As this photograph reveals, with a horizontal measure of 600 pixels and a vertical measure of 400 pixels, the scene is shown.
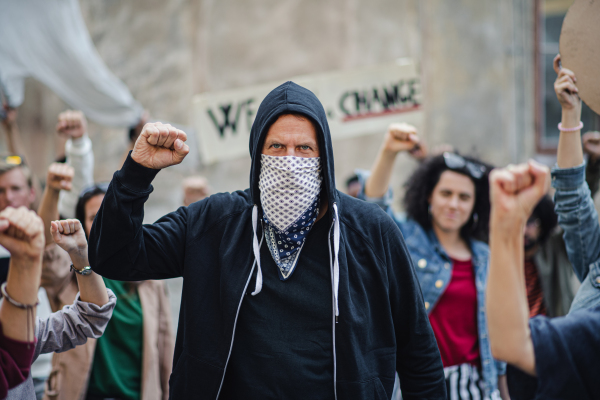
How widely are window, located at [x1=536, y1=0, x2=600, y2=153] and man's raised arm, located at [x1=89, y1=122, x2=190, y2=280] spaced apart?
595 cm

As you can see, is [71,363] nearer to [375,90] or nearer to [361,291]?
[361,291]

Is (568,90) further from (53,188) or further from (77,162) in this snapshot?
(77,162)

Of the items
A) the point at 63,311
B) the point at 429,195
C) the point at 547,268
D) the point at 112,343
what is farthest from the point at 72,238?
the point at 547,268

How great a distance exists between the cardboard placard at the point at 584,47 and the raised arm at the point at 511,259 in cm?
112

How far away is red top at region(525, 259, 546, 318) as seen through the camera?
12.4 ft

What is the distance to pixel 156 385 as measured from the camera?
3037 millimetres

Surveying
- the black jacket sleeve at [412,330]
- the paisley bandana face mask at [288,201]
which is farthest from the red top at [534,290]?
the paisley bandana face mask at [288,201]

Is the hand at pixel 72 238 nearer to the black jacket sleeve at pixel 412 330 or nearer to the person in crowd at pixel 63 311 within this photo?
the person in crowd at pixel 63 311

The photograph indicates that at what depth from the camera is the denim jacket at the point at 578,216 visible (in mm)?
2576

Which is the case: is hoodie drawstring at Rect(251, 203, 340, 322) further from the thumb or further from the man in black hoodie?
the thumb

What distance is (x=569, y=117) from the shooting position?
8.38ft

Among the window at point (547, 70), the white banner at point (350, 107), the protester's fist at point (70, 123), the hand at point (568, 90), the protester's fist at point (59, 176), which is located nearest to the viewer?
the hand at point (568, 90)

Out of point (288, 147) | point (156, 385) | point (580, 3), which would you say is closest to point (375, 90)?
point (580, 3)

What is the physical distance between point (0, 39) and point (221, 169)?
246 cm
